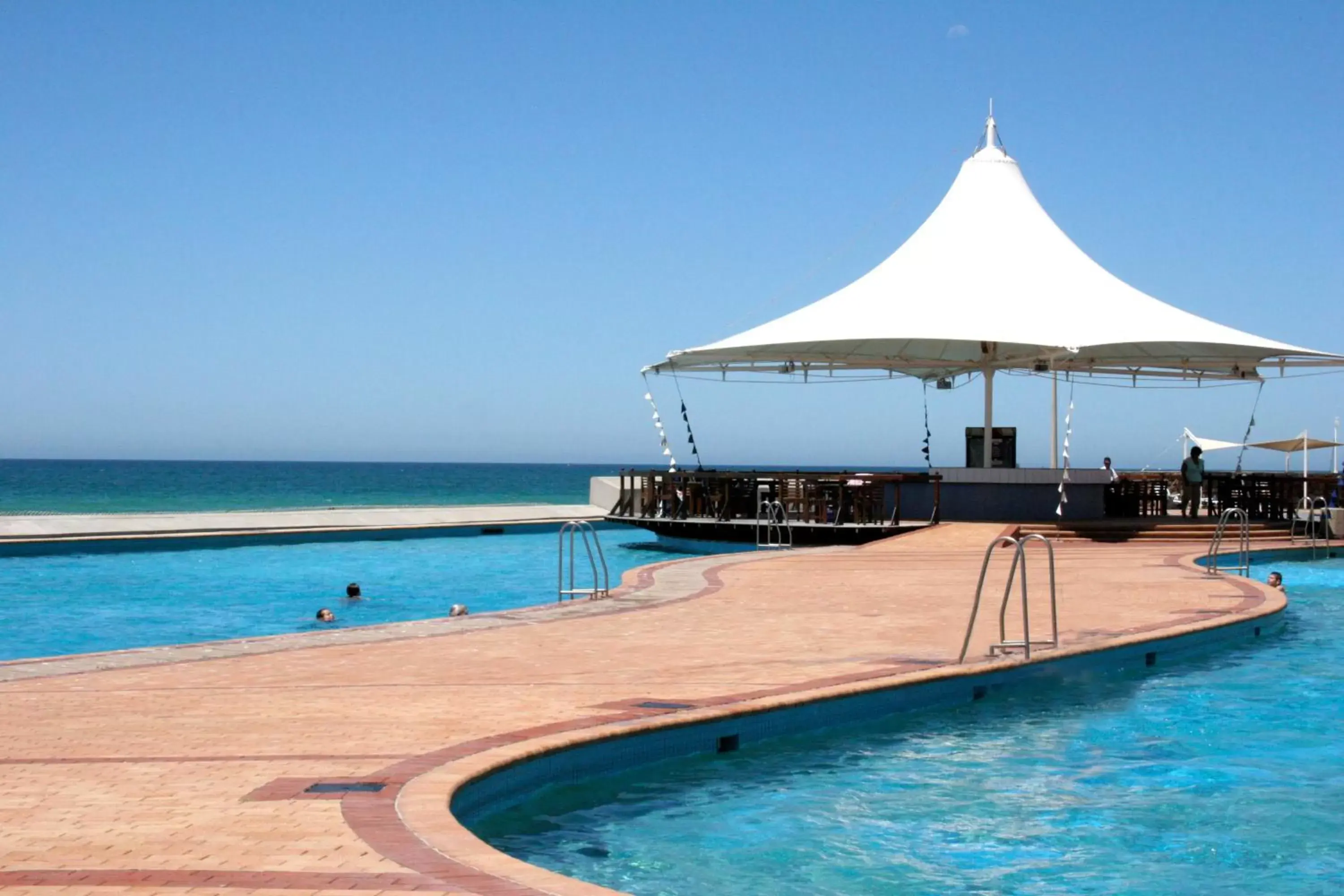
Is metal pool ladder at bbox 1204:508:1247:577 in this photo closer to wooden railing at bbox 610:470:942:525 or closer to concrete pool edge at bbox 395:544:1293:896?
concrete pool edge at bbox 395:544:1293:896

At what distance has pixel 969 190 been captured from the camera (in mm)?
26984

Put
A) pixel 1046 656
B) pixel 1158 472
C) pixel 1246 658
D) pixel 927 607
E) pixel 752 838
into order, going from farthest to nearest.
Answer: 1. pixel 1158 472
2. pixel 927 607
3. pixel 1246 658
4. pixel 1046 656
5. pixel 752 838

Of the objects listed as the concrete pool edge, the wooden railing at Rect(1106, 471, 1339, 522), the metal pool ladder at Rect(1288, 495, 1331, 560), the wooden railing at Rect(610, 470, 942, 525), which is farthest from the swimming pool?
the metal pool ladder at Rect(1288, 495, 1331, 560)

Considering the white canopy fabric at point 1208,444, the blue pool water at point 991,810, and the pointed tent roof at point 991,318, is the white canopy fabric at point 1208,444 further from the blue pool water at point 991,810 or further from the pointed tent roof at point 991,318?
the blue pool water at point 991,810

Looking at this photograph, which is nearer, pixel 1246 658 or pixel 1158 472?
pixel 1246 658


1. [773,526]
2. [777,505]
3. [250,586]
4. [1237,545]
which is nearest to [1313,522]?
[1237,545]

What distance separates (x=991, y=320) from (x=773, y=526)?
5006mm

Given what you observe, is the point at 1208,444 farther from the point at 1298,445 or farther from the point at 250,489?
the point at 250,489

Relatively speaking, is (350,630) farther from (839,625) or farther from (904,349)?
(904,349)

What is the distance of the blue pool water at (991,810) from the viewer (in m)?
6.78

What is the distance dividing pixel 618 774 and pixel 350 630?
455 centimetres

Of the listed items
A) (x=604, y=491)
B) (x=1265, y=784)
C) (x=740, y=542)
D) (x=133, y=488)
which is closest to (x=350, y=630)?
(x=1265, y=784)

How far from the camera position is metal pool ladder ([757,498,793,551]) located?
2262 centimetres

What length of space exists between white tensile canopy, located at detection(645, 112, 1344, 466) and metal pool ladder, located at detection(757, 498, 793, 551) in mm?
2669
